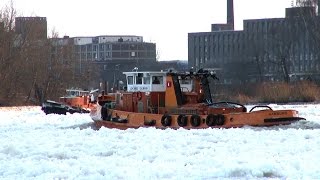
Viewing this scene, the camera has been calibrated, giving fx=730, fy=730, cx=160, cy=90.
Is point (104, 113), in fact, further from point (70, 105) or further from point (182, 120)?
point (70, 105)

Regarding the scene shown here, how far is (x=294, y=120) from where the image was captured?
26688mm

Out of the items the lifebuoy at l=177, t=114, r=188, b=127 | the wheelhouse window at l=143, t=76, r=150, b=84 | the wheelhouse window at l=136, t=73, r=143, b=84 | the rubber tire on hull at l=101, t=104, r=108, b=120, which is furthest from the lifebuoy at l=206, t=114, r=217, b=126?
the rubber tire on hull at l=101, t=104, r=108, b=120

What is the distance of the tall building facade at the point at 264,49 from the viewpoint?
9088 cm

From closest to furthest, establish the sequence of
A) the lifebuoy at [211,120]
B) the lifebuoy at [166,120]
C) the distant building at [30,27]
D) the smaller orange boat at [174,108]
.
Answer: the smaller orange boat at [174,108] → the lifebuoy at [211,120] → the lifebuoy at [166,120] → the distant building at [30,27]

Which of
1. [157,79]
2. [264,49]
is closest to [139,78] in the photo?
[157,79]

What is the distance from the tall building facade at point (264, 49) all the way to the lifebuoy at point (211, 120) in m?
55.5

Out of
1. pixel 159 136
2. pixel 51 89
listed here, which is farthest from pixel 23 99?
pixel 159 136

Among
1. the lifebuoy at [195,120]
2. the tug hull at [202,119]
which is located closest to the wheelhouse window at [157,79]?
the tug hull at [202,119]

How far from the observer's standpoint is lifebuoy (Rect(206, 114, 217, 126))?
2755 cm

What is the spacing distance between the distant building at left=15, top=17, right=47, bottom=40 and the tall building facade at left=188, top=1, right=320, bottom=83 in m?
29.0

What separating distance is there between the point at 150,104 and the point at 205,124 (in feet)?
14.4

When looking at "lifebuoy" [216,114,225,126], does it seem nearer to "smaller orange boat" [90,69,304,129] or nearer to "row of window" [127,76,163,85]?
"smaller orange boat" [90,69,304,129]

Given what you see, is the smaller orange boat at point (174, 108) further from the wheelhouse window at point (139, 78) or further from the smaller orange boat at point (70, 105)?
the smaller orange boat at point (70, 105)

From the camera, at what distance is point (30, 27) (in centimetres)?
7712
